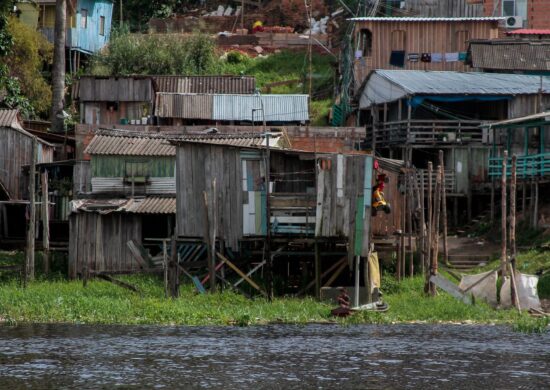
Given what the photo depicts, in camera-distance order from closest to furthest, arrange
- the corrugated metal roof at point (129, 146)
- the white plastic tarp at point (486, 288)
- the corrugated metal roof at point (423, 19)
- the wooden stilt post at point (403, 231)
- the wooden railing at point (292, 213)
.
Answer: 1. the white plastic tarp at point (486, 288)
2. the wooden railing at point (292, 213)
3. the wooden stilt post at point (403, 231)
4. the corrugated metal roof at point (129, 146)
5. the corrugated metal roof at point (423, 19)

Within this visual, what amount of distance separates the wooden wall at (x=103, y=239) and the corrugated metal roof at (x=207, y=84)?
1458 cm

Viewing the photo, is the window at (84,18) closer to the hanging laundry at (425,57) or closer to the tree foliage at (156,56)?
the tree foliage at (156,56)

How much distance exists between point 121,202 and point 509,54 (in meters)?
22.0

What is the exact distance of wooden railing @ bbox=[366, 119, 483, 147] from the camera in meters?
50.3

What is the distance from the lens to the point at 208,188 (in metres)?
39.1

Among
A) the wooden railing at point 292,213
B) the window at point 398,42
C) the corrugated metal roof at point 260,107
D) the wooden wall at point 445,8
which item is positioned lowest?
the wooden railing at point 292,213

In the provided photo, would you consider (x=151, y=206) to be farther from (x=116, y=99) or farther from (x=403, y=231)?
(x=116, y=99)

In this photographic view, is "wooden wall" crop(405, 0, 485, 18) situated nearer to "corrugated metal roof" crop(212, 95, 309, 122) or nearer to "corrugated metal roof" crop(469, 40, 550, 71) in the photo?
"corrugated metal roof" crop(469, 40, 550, 71)

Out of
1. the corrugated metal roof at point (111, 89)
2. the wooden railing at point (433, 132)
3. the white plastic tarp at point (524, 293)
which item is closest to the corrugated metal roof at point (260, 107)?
the corrugated metal roof at point (111, 89)

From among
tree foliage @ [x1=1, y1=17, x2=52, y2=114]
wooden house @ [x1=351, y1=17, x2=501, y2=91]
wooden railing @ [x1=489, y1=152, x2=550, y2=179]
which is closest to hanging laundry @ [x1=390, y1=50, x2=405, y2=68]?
wooden house @ [x1=351, y1=17, x2=501, y2=91]

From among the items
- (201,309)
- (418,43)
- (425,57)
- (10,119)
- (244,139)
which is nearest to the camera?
(201,309)

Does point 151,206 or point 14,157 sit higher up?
point 14,157

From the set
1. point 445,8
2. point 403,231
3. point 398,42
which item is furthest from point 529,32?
point 403,231

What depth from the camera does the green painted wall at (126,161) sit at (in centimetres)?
4384
